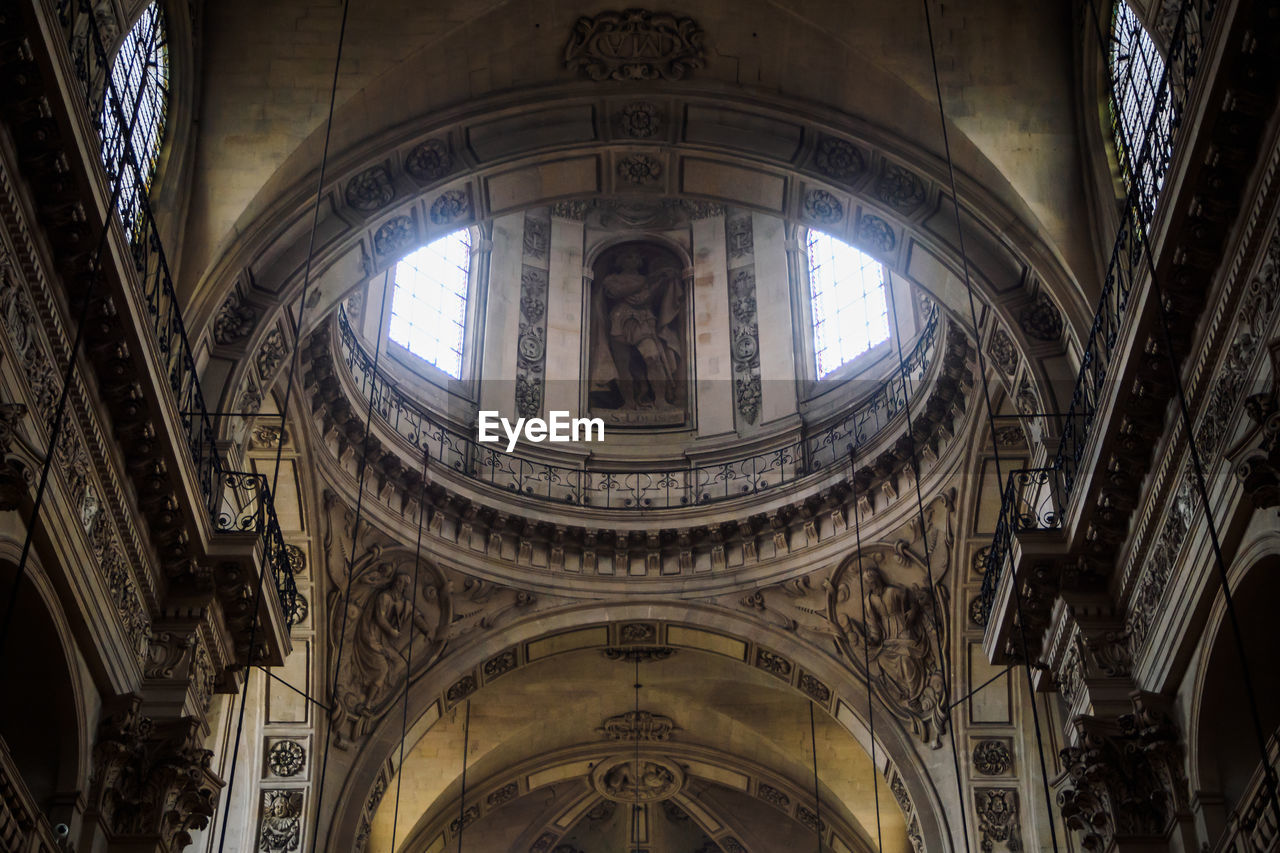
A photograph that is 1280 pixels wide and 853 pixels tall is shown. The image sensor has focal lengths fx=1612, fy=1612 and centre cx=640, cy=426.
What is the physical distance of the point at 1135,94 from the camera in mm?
11945

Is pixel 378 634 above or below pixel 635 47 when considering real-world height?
below

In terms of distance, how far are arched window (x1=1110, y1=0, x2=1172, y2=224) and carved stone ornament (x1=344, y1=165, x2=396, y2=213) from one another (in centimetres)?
586

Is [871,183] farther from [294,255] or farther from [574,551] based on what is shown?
[574,551]

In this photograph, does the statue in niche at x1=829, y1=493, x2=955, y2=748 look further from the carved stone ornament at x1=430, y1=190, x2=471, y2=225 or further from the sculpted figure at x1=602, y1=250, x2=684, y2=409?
the carved stone ornament at x1=430, y1=190, x2=471, y2=225

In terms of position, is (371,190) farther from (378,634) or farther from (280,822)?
(280,822)

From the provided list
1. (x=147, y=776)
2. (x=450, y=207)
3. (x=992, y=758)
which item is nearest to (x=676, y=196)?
(x=450, y=207)

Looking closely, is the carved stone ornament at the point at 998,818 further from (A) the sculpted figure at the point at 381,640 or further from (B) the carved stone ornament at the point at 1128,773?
(A) the sculpted figure at the point at 381,640

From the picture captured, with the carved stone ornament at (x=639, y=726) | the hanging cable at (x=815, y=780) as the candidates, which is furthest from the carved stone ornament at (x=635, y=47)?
the carved stone ornament at (x=639, y=726)

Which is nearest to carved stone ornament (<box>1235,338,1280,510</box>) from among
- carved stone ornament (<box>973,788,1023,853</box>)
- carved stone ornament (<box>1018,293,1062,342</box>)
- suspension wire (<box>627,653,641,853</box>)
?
carved stone ornament (<box>1018,293,1062,342</box>)

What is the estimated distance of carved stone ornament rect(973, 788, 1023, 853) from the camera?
1609 cm

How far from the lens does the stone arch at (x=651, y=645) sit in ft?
54.5

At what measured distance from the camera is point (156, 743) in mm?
10641

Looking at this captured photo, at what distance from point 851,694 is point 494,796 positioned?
5.01 m

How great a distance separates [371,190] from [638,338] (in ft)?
26.7
